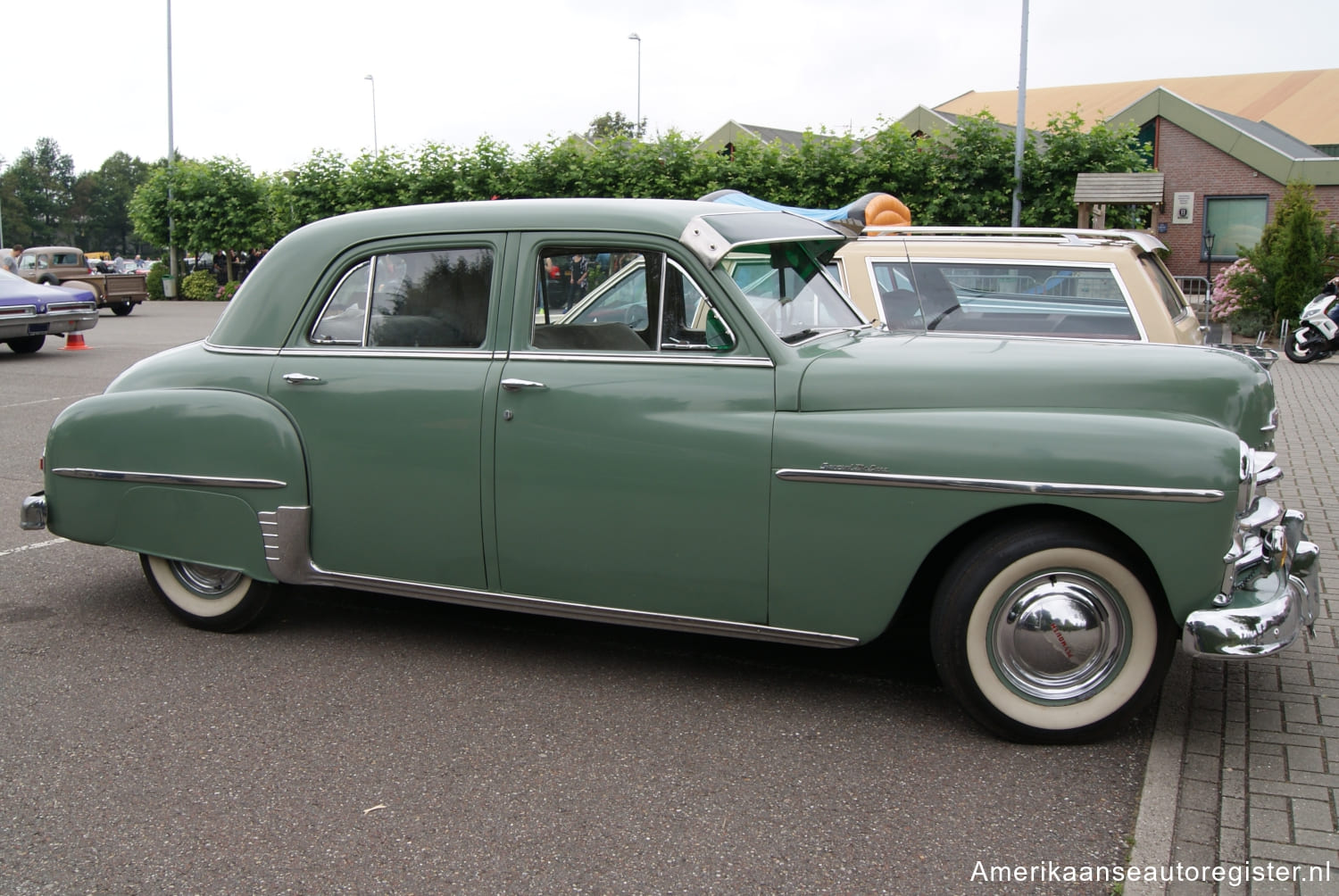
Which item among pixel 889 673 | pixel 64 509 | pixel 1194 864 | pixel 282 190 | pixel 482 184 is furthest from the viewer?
pixel 282 190

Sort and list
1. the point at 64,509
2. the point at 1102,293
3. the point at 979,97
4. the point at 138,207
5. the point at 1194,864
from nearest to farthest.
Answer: the point at 1194,864 → the point at 64,509 → the point at 1102,293 → the point at 138,207 → the point at 979,97

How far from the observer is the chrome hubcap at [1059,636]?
3492 millimetres

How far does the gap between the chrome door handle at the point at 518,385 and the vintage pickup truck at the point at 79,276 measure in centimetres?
2729

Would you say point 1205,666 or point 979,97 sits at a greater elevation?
point 979,97

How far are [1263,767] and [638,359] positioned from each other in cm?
237

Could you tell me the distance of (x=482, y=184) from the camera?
25.2 meters

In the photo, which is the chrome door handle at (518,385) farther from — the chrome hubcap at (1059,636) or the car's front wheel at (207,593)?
the chrome hubcap at (1059,636)

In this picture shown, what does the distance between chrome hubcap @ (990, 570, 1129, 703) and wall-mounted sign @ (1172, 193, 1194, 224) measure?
3354cm

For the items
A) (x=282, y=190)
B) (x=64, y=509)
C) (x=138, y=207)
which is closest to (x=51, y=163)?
(x=138, y=207)

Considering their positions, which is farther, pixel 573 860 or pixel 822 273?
pixel 822 273

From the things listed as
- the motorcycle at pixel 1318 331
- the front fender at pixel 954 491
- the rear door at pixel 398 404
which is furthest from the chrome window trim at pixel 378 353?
the motorcycle at pixel 1318 331

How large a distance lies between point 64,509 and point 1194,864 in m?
4.36

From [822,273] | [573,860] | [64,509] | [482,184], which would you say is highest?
[482,184]

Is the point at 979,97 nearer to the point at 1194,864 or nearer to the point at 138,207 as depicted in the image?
the point at 138,207
